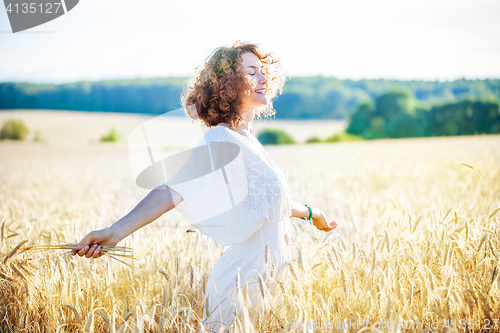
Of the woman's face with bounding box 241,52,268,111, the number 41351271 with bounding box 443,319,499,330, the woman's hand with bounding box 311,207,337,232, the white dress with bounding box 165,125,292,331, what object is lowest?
the number 41351271 with bounding box 443,319,499,330

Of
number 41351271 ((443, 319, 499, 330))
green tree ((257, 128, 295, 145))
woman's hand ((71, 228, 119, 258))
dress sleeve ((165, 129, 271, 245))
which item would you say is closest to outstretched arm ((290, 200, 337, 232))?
dress sleeve ((165, 129, 271, 245))

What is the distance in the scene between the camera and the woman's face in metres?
1.66

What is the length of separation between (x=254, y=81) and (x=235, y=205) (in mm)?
588

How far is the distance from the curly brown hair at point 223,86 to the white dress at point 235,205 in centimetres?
16

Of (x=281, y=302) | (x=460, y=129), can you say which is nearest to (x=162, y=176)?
(x=281, y=302)

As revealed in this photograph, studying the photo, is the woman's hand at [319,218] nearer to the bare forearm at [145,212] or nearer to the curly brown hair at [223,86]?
the curly brown hair at [223,86]

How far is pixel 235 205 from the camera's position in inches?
60.3

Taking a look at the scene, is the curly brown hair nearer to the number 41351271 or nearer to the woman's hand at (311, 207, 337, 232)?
the woman's hand at (311, 207, 337, 232)

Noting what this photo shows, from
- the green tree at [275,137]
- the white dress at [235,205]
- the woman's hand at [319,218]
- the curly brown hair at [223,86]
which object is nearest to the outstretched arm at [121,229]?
the white dress at [235,205]

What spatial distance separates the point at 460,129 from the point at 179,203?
1808 inches

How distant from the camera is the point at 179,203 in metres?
1.48

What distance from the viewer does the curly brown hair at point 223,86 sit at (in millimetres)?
1650

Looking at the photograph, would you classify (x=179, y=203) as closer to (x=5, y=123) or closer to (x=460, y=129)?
(x=5, y=123)

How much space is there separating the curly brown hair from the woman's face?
0.02 meters
